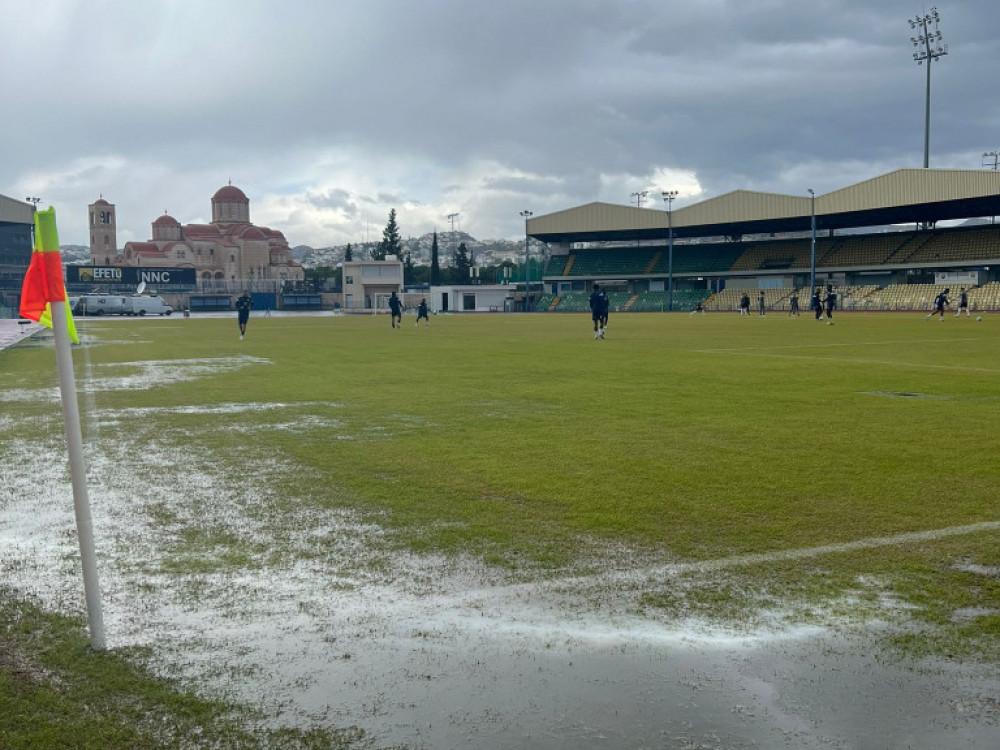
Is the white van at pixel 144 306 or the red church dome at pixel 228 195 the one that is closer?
the white van at pixel 144 306

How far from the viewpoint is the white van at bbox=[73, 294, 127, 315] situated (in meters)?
78.8

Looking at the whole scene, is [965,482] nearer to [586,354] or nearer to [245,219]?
[586,354]

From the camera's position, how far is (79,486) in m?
3.86

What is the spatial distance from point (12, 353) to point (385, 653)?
86.9ft

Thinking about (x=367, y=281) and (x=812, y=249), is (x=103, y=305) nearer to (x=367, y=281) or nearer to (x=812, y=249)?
(x=367, y=281)

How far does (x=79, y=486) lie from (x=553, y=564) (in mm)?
2537

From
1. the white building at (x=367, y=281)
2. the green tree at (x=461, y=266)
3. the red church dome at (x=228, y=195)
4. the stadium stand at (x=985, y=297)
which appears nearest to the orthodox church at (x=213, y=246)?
the red church dome at (x=228, y=195)

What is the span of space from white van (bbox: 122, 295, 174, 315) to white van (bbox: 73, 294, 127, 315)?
0.58 metres

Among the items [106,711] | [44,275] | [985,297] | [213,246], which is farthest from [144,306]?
[106,711]

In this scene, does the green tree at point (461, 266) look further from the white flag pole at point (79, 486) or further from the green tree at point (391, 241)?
the white flag pole at point (79, 486)

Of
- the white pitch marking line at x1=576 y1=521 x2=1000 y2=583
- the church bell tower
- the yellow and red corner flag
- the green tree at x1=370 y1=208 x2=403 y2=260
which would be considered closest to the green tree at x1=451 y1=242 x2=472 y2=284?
the green tree at x1=370 y1=208 x2=403 y2=260

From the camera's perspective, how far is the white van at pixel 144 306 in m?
80.3

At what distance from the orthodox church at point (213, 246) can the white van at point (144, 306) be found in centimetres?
4940

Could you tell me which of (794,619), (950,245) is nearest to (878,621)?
(794,619)
